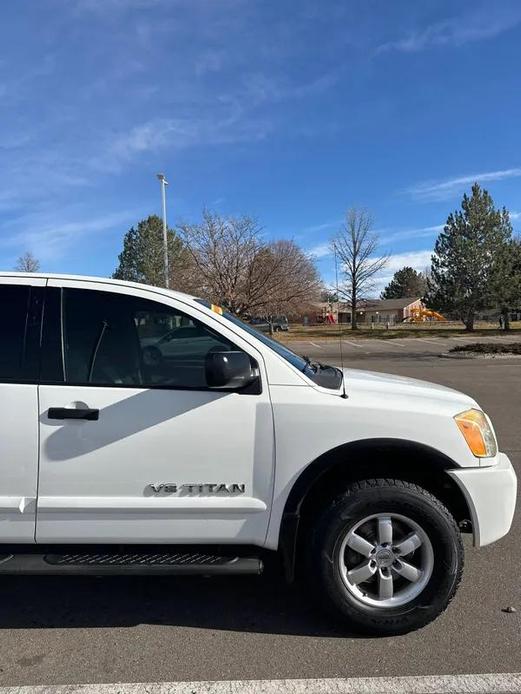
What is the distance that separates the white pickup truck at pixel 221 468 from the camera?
2807mm

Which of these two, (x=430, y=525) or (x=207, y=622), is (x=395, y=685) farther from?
(x=207, y=622)

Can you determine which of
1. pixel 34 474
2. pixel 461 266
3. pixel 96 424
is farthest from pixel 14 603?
pixel 461 266

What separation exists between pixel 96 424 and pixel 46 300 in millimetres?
734

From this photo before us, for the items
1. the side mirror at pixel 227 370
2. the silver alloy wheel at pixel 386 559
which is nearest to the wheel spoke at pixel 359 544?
the silver alloy wheel at pixel 386 559

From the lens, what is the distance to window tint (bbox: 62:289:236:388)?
9.54 ft

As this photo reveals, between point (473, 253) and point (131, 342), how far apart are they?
158 feet

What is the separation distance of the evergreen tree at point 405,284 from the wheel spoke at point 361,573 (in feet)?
384

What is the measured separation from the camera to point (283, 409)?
285 cm

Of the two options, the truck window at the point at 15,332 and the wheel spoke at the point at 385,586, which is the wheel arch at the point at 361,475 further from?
the truck window at the point at 15,332

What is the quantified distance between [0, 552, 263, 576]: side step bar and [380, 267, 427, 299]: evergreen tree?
385 ft

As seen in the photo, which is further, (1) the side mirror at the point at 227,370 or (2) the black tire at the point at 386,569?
(2) the black tire at the point at 386,569

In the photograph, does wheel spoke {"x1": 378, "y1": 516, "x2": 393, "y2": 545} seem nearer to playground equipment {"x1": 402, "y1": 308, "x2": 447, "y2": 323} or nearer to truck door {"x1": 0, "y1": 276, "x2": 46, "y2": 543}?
truck door {"x1": 0, "y1": 276, "x2": 46, "y2": 543}

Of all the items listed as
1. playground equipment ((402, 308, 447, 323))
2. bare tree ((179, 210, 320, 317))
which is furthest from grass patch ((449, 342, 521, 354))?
playground equipment ((402, 308, 447, 323))

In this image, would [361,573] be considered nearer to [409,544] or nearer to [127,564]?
[409,544]
